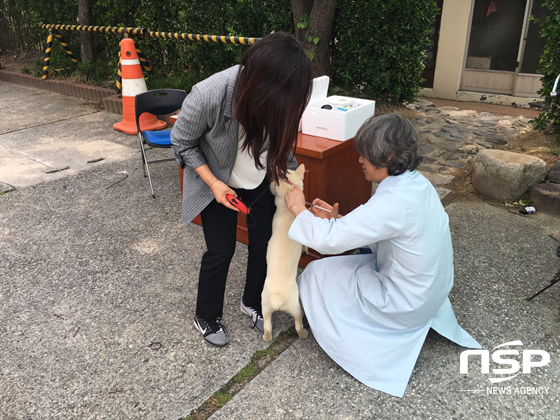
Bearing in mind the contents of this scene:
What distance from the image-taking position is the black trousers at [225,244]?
248 centimetres

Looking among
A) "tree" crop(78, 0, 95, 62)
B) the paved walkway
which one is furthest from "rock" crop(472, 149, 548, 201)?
"tree" crop(78, 0, 95, 62)

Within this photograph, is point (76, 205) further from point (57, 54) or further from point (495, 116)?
point (57, 54)

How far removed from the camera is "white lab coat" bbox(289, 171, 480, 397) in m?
2.23

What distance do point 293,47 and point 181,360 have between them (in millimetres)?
1753

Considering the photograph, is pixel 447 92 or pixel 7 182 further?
pixel 447 92

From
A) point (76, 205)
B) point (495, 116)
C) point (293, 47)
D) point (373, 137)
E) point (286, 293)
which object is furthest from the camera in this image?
point (495, 116)

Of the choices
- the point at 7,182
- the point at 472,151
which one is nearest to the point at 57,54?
the point at 7,182

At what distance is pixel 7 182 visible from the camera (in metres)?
4.98

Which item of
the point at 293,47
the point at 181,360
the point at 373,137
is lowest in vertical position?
the point at 181,360

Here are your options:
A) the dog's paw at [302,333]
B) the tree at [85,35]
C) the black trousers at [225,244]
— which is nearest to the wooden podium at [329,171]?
the black trousers at [225,244]

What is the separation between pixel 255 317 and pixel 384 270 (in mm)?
870

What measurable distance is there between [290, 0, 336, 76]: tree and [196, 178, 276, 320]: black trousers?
3.84m

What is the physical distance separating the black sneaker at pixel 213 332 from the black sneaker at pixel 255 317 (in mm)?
203

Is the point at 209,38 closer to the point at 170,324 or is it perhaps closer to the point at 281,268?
the point at 170,324
